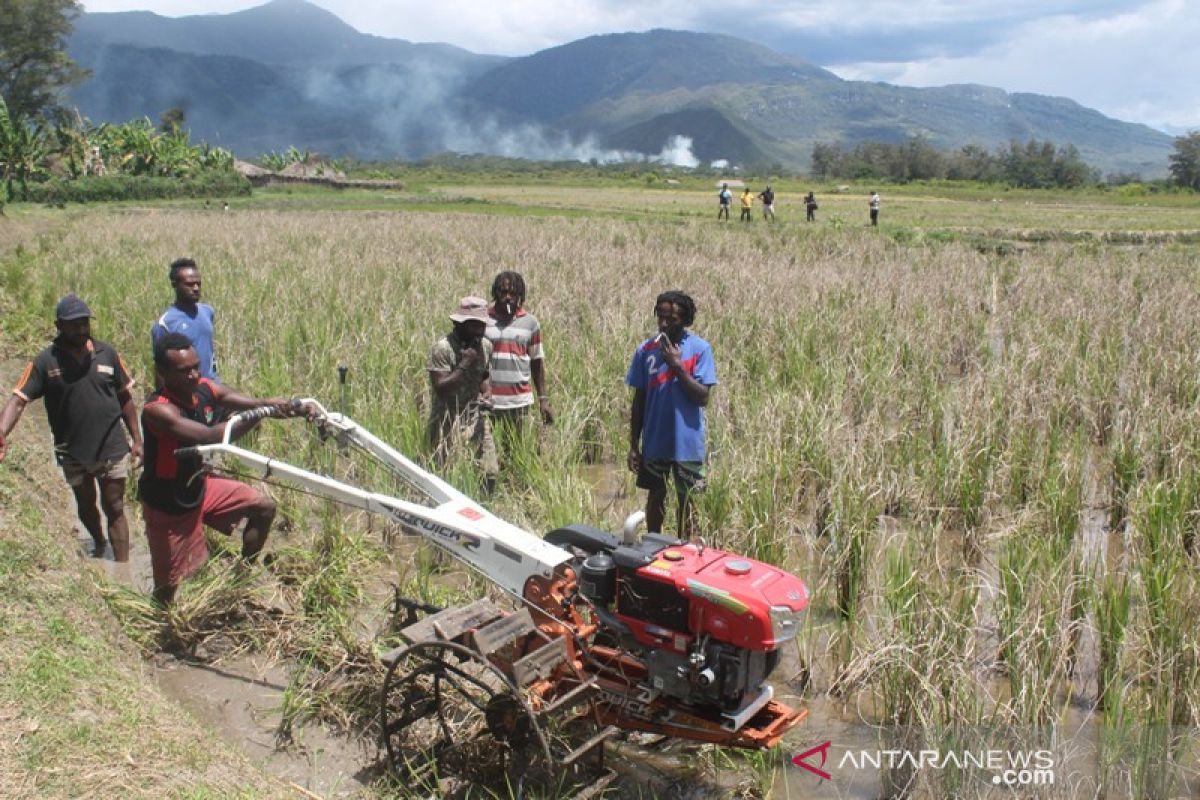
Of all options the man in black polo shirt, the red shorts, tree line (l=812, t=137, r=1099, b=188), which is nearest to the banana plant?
→ the man in black polo shirt

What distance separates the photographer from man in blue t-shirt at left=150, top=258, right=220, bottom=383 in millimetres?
6692

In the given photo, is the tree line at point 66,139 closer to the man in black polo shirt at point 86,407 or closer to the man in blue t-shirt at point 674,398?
the man in black polo shirt at point 86,407

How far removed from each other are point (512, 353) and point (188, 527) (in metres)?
2.39

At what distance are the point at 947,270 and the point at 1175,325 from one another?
4796 millimetres

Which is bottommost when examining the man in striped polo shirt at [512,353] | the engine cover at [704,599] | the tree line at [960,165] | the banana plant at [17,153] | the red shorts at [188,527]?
the red shorts at [188,527]

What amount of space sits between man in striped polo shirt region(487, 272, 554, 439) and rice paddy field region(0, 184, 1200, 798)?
296 mm

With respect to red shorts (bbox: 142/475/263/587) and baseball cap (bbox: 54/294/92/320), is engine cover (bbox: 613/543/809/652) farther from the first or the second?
baseball cap (bbox: 54/294/92/320)

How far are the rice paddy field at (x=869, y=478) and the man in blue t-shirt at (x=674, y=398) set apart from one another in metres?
0.31

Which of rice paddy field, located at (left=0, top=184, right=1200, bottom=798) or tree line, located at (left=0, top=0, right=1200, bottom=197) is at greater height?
tree line, located at (left=0, top=0, right=1200, bottom=197)

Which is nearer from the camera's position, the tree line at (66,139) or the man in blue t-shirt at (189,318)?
the man in blue t-shirt at (189,318)

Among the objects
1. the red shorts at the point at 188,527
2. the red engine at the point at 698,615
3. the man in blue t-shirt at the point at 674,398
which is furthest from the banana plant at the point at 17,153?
the red engine at the point at 698,615

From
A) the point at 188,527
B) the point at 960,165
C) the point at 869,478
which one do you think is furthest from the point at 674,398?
the point at 960,165

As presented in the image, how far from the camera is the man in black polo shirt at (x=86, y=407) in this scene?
18.9 ft

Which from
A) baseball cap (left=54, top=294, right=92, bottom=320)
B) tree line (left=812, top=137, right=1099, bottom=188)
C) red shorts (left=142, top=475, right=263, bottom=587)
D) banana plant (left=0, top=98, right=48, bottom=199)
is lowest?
red shorts (left=142, top=475, right=263, bottom=587)
